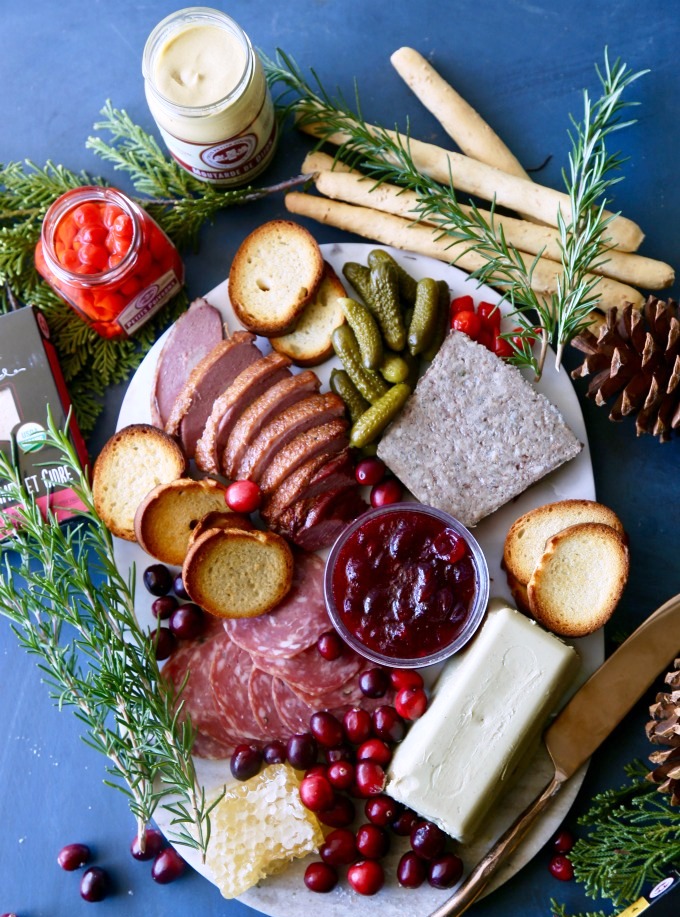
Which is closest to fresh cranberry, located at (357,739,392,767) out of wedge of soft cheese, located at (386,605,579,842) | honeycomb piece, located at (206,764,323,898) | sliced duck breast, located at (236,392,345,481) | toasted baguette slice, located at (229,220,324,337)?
wedge of soft cheese, located at (386,605,579,842)

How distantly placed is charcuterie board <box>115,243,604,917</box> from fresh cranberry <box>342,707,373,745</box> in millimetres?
376

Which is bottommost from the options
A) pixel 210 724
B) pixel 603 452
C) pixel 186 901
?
pixel 186 901

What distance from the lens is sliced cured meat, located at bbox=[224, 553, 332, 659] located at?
2.88 meters

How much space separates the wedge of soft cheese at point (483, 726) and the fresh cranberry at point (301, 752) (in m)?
0.29

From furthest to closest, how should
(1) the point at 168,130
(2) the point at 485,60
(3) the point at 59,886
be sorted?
(2) the point at 485,60, (3) the point at 59,886, (1) the point at 168,130

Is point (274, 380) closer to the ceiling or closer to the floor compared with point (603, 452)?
closer to the ceiling

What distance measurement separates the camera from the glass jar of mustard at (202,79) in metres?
2.72

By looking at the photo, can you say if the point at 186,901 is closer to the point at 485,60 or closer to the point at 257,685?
the point at 257,685

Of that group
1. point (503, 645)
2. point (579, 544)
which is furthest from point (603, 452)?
point (503, 645)

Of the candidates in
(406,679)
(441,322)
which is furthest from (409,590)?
(441,322)

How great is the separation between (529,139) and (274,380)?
1256mm

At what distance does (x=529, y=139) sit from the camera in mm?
3172

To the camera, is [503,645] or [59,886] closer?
[503,645]

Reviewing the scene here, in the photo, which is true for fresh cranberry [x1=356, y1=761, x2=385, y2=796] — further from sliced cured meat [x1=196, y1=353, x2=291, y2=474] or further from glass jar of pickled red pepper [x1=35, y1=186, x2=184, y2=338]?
glass jar of pickled red pepper [x1=35, y1=186, x2=184, y2=338]
